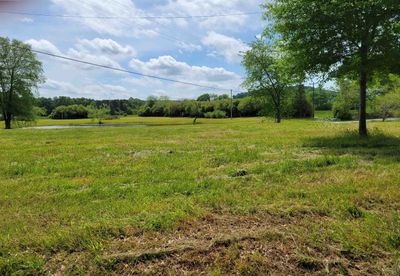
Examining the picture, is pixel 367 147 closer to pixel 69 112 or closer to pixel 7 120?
pixel 7 120

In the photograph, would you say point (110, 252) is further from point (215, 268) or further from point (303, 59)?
point (303, 59)

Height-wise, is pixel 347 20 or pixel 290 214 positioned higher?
pixel 347 20

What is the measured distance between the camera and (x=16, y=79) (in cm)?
4088

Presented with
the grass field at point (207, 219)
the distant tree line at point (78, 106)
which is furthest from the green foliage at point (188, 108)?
the grass field at point (207, 219)

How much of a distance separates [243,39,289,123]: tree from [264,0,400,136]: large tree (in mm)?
23728

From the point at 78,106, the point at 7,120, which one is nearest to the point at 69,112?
the point at 78,106

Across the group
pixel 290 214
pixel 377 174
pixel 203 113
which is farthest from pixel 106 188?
pixel 203 113

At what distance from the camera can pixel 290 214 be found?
13.9 ft

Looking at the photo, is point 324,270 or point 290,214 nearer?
point 324,270

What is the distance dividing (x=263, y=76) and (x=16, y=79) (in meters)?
30.2

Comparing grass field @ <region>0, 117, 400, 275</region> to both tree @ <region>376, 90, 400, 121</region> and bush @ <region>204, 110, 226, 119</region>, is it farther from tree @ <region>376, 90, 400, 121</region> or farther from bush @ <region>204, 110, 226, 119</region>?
bush @ <region>204, 110, 226, 119</region>

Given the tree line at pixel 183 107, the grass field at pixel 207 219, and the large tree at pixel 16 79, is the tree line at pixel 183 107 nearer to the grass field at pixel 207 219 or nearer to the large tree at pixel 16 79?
the large tree at pixel 16 79

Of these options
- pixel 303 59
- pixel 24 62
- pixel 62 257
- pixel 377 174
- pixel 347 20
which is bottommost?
pixel 62 257

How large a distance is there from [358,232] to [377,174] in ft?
9.55
